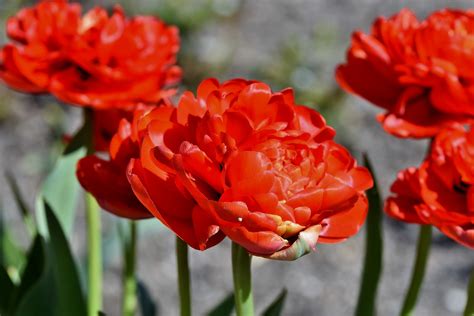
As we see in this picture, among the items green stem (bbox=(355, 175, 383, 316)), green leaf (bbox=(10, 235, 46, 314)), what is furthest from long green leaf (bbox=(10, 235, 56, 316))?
green stem (bbox=(355, 175, 383, 316))

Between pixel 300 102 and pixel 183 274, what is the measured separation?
194 cm

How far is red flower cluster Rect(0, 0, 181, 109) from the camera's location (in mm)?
977

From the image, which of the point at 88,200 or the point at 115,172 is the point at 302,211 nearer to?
the point at 115,172

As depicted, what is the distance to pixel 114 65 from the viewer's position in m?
1.01

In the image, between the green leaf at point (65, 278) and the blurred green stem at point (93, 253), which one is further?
the blurred green stem at point (93, 253)

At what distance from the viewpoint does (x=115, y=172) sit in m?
0.72

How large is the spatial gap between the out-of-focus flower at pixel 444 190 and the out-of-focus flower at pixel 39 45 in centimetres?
43

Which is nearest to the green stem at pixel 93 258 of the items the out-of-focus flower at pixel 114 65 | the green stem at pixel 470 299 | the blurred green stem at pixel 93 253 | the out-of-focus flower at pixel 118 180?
the blurred green stem at pixel 93 253

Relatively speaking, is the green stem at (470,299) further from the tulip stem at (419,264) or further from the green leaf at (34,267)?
the green leaf at (34,267)

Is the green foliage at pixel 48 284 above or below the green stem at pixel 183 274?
below

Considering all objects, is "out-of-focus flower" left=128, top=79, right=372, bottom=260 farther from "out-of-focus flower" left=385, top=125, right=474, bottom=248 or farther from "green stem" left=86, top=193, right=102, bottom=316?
"green stem" left=86, top=193, right=102, bottom=316

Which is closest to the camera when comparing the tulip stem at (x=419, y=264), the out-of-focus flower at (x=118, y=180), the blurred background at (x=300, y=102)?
the out-of-focus flower at (x=118, y=180)

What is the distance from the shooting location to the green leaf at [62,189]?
1082 millimetres

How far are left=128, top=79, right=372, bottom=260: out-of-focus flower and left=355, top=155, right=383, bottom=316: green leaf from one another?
0.25 meters
